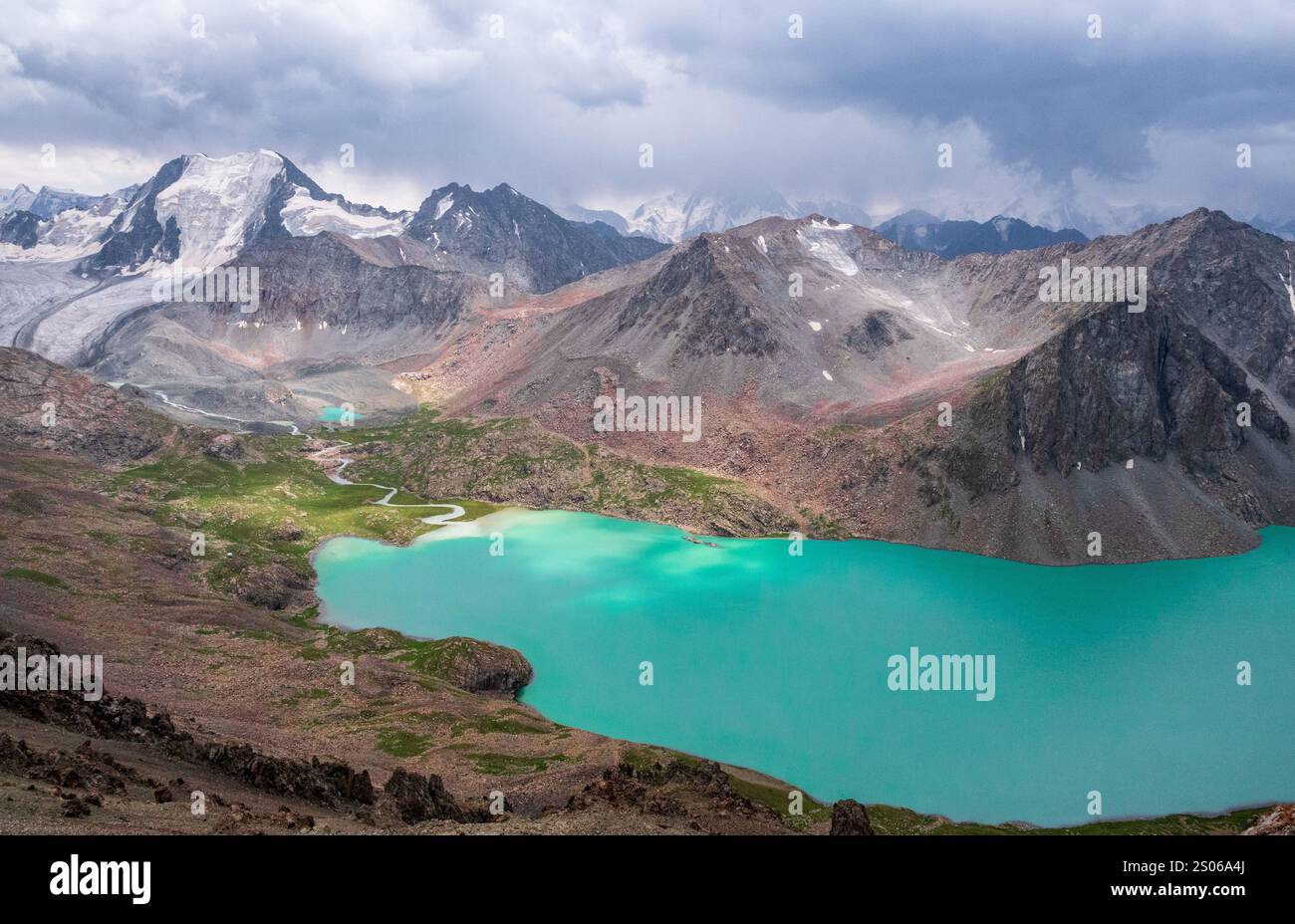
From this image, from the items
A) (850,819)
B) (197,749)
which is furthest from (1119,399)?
(197,749)

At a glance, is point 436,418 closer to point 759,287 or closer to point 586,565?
point 759,287

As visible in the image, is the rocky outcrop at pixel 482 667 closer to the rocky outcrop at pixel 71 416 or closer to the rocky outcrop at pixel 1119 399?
the rocky outcrop at pixel 71 416

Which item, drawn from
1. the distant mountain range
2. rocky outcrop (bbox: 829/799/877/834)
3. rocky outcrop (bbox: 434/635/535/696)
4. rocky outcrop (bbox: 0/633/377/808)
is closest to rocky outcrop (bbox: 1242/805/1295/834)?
rocky outcrop (bbox: 829/799/877/834)

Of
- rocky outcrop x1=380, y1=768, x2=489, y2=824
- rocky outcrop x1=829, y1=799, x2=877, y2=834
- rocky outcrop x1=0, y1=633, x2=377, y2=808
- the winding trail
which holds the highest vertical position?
the winding trail

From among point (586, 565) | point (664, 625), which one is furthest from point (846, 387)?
point (664, 625)

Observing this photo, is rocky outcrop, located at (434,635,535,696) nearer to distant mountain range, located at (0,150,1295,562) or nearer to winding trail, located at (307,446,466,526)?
winding trail, located at (307,446,466,526)

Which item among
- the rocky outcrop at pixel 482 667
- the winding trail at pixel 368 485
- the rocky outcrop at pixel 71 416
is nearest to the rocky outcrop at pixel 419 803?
the rocky outcrop at pixel 482 667
